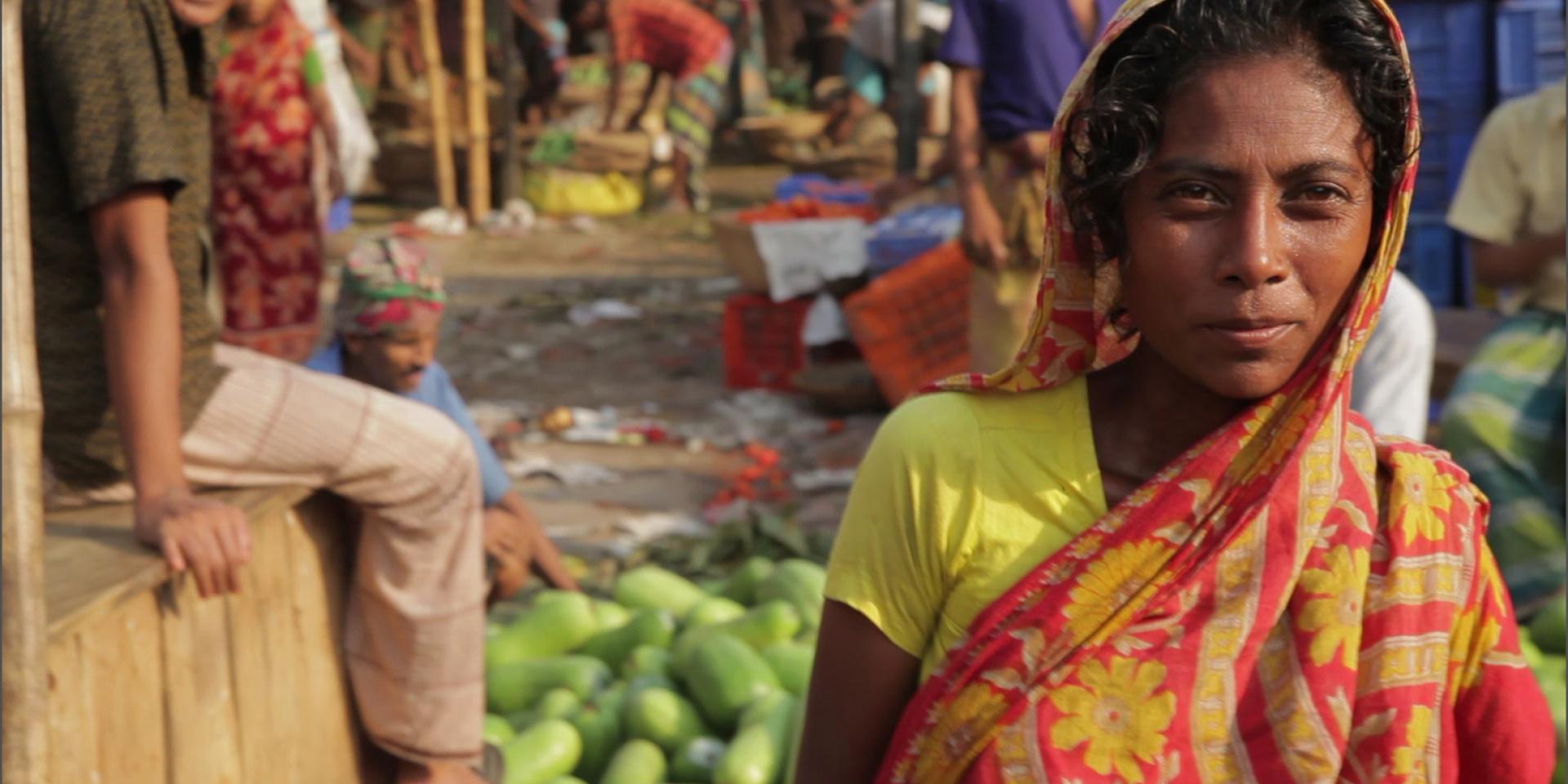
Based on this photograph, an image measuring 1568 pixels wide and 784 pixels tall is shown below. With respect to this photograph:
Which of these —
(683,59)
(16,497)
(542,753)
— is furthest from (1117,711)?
(683,59)

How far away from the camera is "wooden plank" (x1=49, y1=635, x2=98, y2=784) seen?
2.40 metres

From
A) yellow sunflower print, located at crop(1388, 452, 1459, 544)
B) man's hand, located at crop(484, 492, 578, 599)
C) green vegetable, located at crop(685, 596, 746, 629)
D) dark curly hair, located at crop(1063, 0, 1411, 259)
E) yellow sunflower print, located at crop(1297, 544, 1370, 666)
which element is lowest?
green vegetable, located at crop(685, 596, 746, 629)

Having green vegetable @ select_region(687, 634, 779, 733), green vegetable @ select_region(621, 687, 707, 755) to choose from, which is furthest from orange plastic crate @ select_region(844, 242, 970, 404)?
green vegetable @ select_region(621, 687, 707, 755)

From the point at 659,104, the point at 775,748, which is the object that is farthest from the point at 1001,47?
the point at 659,104

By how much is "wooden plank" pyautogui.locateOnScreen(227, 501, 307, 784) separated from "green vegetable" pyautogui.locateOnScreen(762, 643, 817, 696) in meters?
1.01

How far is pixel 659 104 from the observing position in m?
13.9

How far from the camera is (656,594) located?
432cm

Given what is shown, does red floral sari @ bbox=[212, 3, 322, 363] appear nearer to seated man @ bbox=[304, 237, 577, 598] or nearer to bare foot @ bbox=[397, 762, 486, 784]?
seated man @ bbox=[304, 237, 577, 598]

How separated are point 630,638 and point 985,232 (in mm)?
1857

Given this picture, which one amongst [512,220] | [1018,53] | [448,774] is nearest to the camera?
[448,774]

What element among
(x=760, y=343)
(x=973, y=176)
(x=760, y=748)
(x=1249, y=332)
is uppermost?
(x=1249, y=332)

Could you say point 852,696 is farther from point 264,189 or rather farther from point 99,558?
point 264,189

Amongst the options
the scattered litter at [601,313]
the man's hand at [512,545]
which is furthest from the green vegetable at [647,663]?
the scattered litter at [601,313]

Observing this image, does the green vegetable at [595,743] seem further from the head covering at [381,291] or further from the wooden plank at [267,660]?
the head covering at [381,291]
